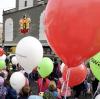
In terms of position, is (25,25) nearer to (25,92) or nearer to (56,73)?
(56,73)

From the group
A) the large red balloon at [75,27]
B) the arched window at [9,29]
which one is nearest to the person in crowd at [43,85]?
the large red balloon at [75,27]

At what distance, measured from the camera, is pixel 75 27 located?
4.12 m

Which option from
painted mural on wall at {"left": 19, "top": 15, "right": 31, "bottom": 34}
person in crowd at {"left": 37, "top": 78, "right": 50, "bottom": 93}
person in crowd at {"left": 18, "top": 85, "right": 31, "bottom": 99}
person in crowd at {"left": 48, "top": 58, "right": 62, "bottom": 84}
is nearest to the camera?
person in crowd at {"left": 18, "top": 85, "right": 31, "bottom": 99}

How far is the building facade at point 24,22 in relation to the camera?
30562 mm

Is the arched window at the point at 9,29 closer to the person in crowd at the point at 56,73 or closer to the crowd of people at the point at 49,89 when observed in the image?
the crowd of people at the point at 49,89

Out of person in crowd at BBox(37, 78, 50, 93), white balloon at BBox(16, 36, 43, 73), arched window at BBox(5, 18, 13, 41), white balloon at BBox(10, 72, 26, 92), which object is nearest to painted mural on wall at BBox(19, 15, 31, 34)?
arched window at BBox(5, 18, 13, 41)

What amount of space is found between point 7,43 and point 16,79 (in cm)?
2900

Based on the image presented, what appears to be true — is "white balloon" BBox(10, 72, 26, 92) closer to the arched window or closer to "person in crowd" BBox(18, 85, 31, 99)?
"person in crowd" BBox(18, 85, 31, 99)

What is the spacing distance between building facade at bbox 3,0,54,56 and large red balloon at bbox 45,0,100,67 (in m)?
24.0

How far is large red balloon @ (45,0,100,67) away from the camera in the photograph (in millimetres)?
4051

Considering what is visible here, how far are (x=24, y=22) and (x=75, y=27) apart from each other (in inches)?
1139

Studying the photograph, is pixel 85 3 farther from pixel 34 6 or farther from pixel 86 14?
pixel 34 6

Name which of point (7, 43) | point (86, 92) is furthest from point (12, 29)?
point (86, 92)

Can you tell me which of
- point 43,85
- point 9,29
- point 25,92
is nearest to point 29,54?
point 25,92
